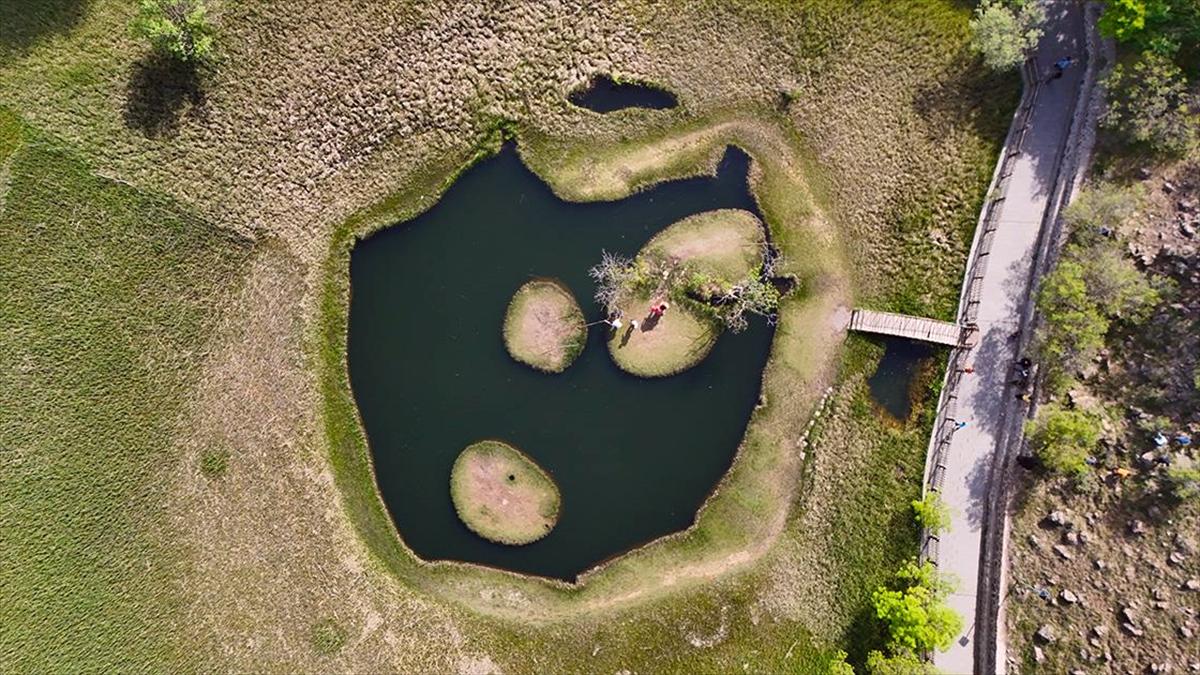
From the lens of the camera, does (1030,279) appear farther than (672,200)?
No

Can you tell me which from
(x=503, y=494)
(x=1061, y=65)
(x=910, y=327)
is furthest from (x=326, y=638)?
(x=1061, y=65)

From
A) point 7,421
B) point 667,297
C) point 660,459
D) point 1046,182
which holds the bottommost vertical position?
point 7,421

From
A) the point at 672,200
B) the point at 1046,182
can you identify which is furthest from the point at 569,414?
the point at 1046,182

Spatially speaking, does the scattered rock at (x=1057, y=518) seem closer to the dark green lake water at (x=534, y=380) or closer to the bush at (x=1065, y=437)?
the bush at (x=1065, y=437)

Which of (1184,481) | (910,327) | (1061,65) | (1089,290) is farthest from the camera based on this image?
(910,327)

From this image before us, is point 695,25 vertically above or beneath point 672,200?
above

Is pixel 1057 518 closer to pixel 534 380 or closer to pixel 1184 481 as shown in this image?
pixel 1184 481

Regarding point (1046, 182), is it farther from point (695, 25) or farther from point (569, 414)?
point (569, 414)

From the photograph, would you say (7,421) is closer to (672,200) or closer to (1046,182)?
(672,200)

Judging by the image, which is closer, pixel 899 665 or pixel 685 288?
pixel 899 665
